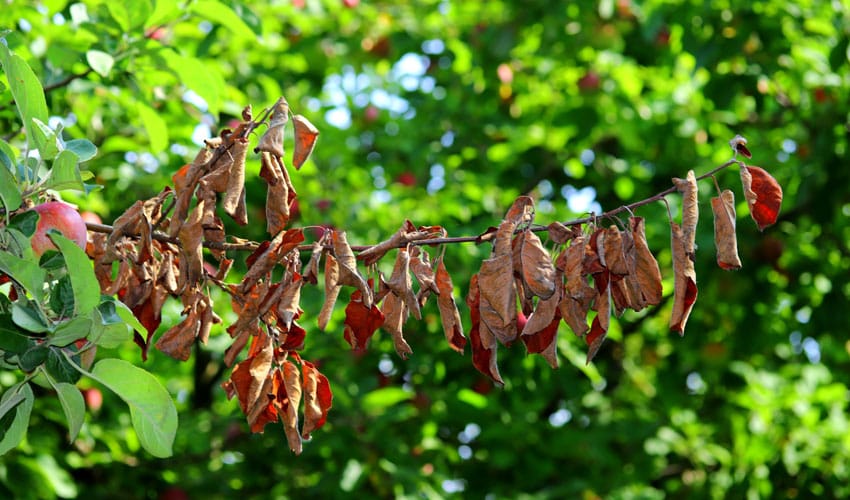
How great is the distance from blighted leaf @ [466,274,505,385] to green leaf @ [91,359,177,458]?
0.38 m

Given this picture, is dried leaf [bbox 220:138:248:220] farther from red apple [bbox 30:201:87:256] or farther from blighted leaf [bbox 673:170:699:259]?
blighted leaf [bbox 673:170:699:259]

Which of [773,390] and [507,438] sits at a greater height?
[507,438]

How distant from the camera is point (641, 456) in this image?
13.6ft

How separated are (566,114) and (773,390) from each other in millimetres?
1533

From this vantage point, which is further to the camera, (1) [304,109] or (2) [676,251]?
(1) [304,109]

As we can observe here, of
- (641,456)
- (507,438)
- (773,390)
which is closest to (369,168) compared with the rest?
(507,438)

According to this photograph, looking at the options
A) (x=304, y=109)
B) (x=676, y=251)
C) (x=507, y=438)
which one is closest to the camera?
(x=676, y=251)

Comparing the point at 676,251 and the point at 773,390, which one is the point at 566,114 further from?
the point at 676,251

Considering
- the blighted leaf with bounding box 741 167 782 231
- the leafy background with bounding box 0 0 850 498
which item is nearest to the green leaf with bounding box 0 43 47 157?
the blighted leaf with bounding box 741 167 782 231

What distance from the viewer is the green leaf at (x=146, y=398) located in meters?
1.25

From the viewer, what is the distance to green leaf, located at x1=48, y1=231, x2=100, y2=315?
1160 mm

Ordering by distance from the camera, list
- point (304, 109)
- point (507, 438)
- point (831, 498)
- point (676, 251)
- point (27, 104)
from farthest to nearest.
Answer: point (304, 109) → point (831, 498) → point (507, 438) → point (27, 104) → point (676, 251)

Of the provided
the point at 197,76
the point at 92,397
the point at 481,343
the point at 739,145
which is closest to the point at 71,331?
the point at 481,343

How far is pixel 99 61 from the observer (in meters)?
2.03
